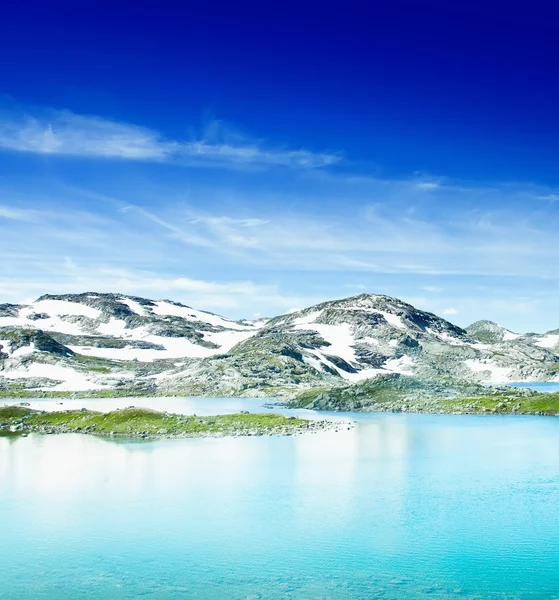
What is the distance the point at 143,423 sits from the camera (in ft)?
289

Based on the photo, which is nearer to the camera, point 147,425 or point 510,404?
point 147,425

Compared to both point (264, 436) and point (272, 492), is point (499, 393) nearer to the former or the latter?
point (264, 436)

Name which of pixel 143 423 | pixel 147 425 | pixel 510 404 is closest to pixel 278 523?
pixel 147 425

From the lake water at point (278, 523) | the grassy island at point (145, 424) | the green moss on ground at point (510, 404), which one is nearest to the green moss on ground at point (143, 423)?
the grassy island at point (145, 424)

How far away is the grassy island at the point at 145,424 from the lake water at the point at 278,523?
46.4ft

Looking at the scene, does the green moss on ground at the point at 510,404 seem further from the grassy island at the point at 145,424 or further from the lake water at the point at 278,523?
the lake water at the point at 278,523

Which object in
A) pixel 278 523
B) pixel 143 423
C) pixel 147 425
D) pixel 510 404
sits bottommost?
pixel 278 523

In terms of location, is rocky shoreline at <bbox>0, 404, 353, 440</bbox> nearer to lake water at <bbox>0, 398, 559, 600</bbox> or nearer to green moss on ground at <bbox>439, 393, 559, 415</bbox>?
lake water at <bbox>0, 398, 559, 600</bbox>

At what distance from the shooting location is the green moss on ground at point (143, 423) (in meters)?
85.1

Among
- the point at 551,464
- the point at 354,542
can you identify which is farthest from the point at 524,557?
the point at 551,464

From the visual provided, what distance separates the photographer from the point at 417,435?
85875 mm

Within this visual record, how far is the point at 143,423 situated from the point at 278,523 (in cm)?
5437

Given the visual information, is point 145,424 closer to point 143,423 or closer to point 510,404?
point 143,423

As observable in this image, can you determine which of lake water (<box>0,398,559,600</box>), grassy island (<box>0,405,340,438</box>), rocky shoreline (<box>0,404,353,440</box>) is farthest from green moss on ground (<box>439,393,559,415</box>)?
lake water (<box>0,398,559,600</box>)
